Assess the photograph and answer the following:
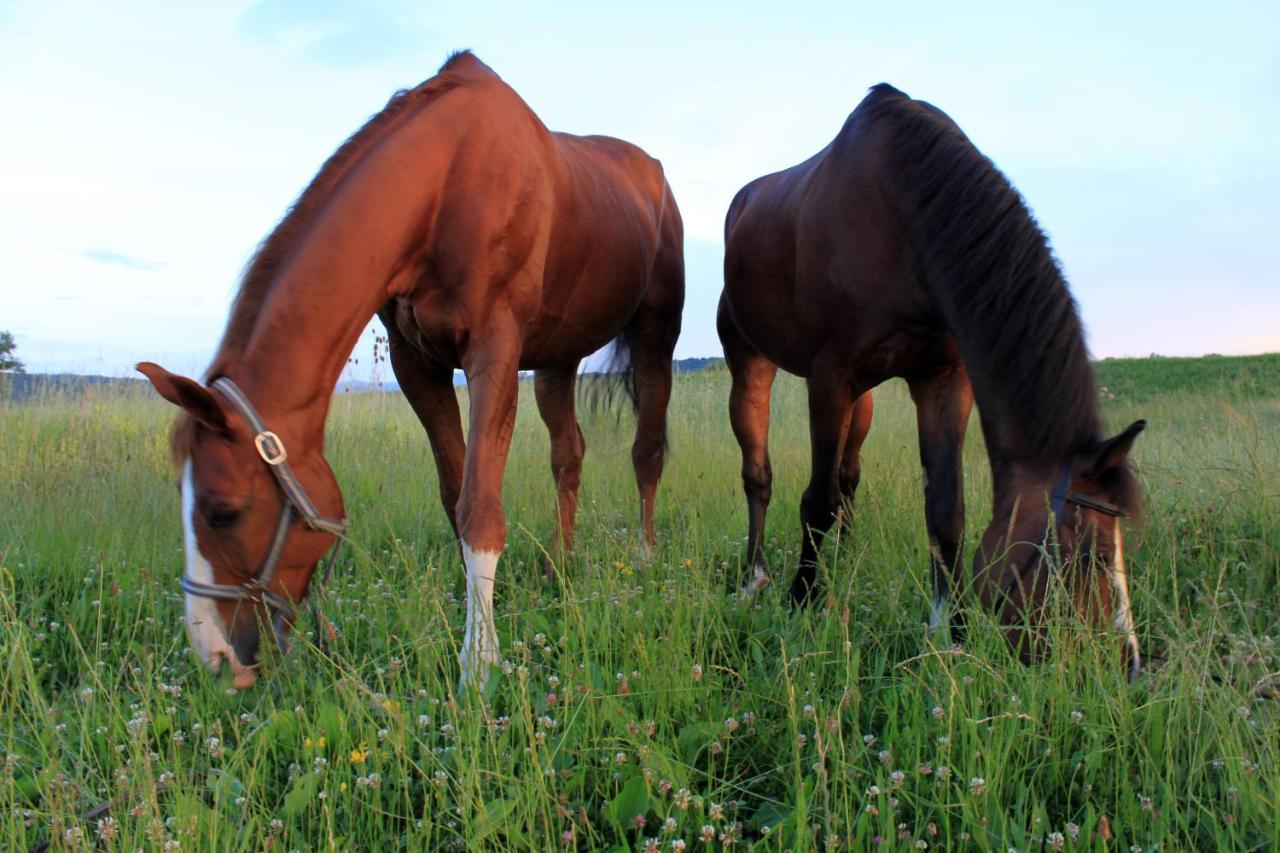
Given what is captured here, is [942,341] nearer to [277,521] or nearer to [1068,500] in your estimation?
[1068,500]

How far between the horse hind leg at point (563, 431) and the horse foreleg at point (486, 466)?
1738mm

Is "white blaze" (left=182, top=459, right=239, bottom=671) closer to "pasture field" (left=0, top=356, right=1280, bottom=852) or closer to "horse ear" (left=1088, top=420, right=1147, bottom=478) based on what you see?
"pasture field" (left=0, top=356, right=1280, bottom=852)

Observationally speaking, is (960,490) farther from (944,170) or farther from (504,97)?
(504,97)

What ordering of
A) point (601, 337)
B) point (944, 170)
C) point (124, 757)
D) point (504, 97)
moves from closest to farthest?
1. point (124, 757)
2. point (944, 170)
3. point (504, 97)
4. point (601, 337)

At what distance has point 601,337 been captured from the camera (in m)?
4.93

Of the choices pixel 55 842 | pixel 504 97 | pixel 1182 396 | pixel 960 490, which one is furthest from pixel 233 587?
pixel 1182 396

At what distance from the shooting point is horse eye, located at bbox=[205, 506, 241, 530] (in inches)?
109

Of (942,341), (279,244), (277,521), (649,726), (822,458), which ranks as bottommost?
(649,726)

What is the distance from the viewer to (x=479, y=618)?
110 inches

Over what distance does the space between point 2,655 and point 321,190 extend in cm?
195

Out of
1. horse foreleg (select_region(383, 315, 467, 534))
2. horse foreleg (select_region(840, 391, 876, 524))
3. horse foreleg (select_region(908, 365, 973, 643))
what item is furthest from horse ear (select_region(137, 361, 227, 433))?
horse foreleg (select_region(840, 391, 876, 524))

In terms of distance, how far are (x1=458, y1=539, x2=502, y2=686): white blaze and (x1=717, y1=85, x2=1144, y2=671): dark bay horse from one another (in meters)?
1.32

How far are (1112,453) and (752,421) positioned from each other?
307cm

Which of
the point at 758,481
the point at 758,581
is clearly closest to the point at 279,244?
the point at 758,581
